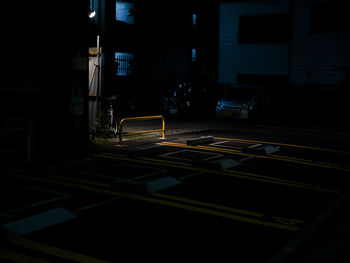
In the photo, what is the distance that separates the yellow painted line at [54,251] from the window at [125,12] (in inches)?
855

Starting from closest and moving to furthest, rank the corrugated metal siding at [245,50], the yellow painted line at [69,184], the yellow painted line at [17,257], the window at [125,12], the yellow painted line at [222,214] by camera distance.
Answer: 1. the yellow painted line at [17,257]
2. the yellow painted line at [222,214]
3. the yellow painted line at [69,184]
4. the corrugated metal siding at [245,50]
5. the window at [125,12]

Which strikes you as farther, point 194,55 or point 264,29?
point 194,55

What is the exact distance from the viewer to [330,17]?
22.4 metres

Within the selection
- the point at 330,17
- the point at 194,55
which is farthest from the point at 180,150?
the point at 194,55

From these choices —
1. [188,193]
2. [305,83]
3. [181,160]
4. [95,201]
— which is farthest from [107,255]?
[305,83]

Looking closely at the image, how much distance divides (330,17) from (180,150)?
47.1 feet

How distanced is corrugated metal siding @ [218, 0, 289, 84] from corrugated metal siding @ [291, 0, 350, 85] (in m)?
0.64

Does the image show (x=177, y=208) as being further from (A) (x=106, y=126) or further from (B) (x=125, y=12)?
(B) (x=125, y=12)

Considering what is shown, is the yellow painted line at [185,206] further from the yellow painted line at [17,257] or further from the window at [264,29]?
the window at [264,29]

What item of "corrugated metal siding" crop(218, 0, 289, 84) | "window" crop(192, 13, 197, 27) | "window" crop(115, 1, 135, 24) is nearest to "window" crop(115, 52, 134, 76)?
"window" crop(115, 1, 135, 24)

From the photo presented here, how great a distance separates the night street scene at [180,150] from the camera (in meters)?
5.46

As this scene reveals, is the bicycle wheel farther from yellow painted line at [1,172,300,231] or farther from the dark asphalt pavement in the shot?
Answer: yellow painted line at [1,172,300,231]

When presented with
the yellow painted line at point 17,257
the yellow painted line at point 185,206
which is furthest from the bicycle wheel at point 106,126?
the yellow painted line at point 17,257

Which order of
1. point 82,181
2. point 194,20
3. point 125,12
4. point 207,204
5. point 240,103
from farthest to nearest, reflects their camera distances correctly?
point 194,20
point 125,12
point 240,103
point 82,181
point 207,204
